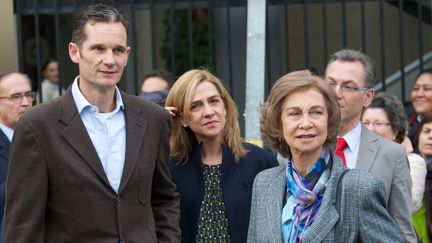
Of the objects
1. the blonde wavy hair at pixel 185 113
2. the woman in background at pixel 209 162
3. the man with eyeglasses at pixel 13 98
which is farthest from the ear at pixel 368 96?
the man with eyeglasses at pixel 13 98

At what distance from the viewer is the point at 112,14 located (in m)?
4.25

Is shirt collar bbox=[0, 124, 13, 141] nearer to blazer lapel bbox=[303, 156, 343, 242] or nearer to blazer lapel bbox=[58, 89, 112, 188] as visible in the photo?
blazer lapel bbox=[58, 89, 112, 188]

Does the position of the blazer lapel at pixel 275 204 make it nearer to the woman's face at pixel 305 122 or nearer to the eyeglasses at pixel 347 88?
the woman's face at pixel 305 122

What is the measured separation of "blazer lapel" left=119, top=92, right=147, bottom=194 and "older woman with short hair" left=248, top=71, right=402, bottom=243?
537 mm

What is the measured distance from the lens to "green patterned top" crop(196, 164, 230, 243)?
15.4ft

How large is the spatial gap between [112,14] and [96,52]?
0.66ft

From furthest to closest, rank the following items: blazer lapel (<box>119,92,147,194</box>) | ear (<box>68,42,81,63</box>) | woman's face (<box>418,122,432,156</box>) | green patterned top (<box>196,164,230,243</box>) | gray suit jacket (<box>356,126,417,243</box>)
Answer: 1. woman's face (<box>418,122,432,156</box>)
2. green patterned top (<box>196,164,230,243</box>)
3. gray suit jacket (<box>356,126,417,243</box>)
4. ear (<box>68,42,81,63</box>)
5. blazer lapel (<box>119,92,147,194</box>)

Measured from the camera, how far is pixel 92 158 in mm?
4051

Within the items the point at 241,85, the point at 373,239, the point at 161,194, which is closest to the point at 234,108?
the point at 161,194

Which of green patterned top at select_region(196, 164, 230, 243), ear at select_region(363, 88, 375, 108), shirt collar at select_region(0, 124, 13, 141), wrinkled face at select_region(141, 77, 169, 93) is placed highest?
ear at select_region(363, 88, 375, 108)

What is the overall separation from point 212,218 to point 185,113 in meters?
0.54

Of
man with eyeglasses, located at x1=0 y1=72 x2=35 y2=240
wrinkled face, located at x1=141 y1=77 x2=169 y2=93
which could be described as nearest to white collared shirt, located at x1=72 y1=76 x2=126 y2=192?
man with eyeglasses, located at x1=0 y1=72 x2=35 y2=240

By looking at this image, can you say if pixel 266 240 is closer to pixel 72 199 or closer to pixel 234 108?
pixel 72 199

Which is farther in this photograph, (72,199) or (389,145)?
(389,145)
